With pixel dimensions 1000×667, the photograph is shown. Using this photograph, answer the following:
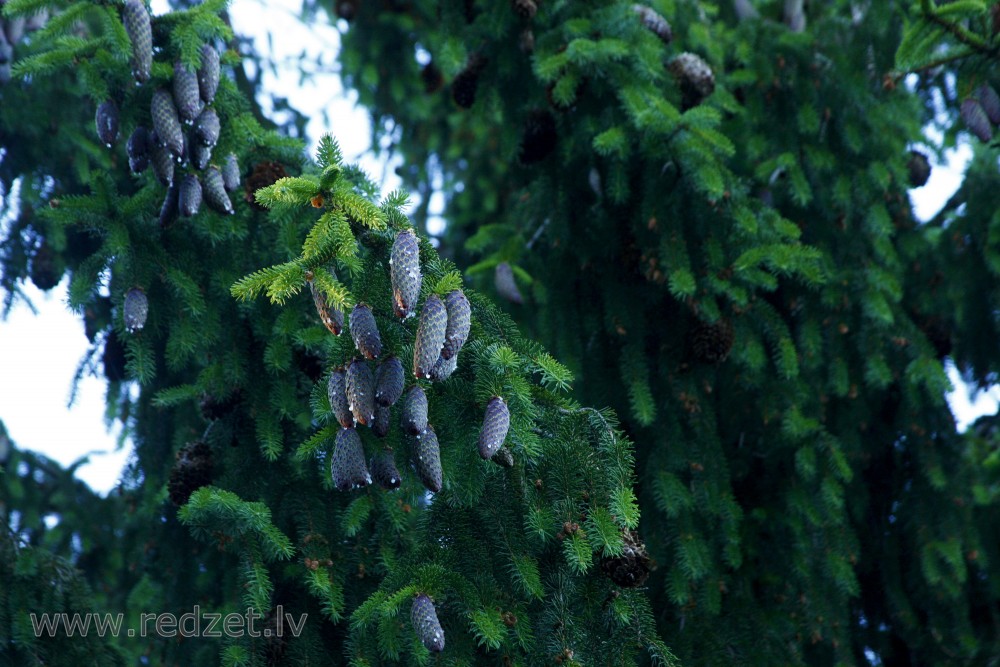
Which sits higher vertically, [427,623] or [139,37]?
[139,37]

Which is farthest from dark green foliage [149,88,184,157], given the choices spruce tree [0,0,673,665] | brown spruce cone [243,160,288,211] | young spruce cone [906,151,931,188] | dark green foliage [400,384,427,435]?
young spruce cone [906,151,931,188]

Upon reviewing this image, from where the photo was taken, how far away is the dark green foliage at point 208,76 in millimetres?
2740

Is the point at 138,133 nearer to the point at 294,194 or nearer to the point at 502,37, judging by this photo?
the point at 294,194

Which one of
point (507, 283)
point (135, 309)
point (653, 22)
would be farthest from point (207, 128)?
point (653, 22)

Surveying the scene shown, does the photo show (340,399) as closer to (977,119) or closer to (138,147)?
(138,147)

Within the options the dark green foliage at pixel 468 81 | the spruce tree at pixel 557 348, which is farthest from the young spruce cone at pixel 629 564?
the dark green foliage at pixel 468 81

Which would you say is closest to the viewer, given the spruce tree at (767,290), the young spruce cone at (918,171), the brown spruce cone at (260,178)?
the brown spruce cone at (260,178)

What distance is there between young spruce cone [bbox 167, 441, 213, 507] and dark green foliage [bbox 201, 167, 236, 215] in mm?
693

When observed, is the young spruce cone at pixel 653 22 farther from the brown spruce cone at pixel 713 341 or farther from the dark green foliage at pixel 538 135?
the brown spruce cone at pixel 713 341

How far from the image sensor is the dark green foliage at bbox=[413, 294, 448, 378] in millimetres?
1993

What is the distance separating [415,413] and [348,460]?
6.8 inches

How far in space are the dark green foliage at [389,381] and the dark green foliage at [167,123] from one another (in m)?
0.92

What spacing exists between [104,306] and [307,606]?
4.21 ft

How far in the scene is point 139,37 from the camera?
104 inches
